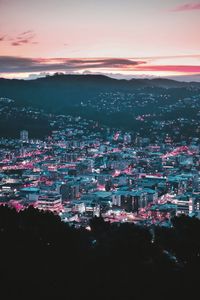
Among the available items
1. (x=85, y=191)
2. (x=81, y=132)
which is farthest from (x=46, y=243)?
(x=81, y=132)

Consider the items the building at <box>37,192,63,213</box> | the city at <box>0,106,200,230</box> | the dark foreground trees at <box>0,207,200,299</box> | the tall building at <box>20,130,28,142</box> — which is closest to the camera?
the dark foreground trees at <box>0,207,200,299</box>

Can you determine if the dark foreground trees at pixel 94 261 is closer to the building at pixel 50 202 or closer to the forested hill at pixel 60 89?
the building at pixel 50 202

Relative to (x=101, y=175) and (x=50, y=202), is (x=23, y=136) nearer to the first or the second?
(x=101, y=175)

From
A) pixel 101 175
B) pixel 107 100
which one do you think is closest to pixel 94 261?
pixel 101 175

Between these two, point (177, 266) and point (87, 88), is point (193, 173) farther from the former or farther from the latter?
point (87, 88)

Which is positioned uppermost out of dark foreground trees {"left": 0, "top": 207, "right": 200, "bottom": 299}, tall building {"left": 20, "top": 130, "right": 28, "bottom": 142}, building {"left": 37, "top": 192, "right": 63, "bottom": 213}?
dark foreground trees {"left": 0, "top": 207, "right": 200, "bottom": 299}

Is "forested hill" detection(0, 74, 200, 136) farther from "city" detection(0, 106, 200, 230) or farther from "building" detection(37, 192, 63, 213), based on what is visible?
"building" detection(37, 192, 63, 213)

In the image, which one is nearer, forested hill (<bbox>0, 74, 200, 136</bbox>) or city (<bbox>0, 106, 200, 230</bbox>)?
city (<bbox>0, 106, 200, 230</bbox>)

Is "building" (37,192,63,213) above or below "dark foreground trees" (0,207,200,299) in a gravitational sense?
below

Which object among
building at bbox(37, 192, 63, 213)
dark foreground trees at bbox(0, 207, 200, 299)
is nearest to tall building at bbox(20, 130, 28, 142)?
building at bbox(37, 192, 63, 213)
